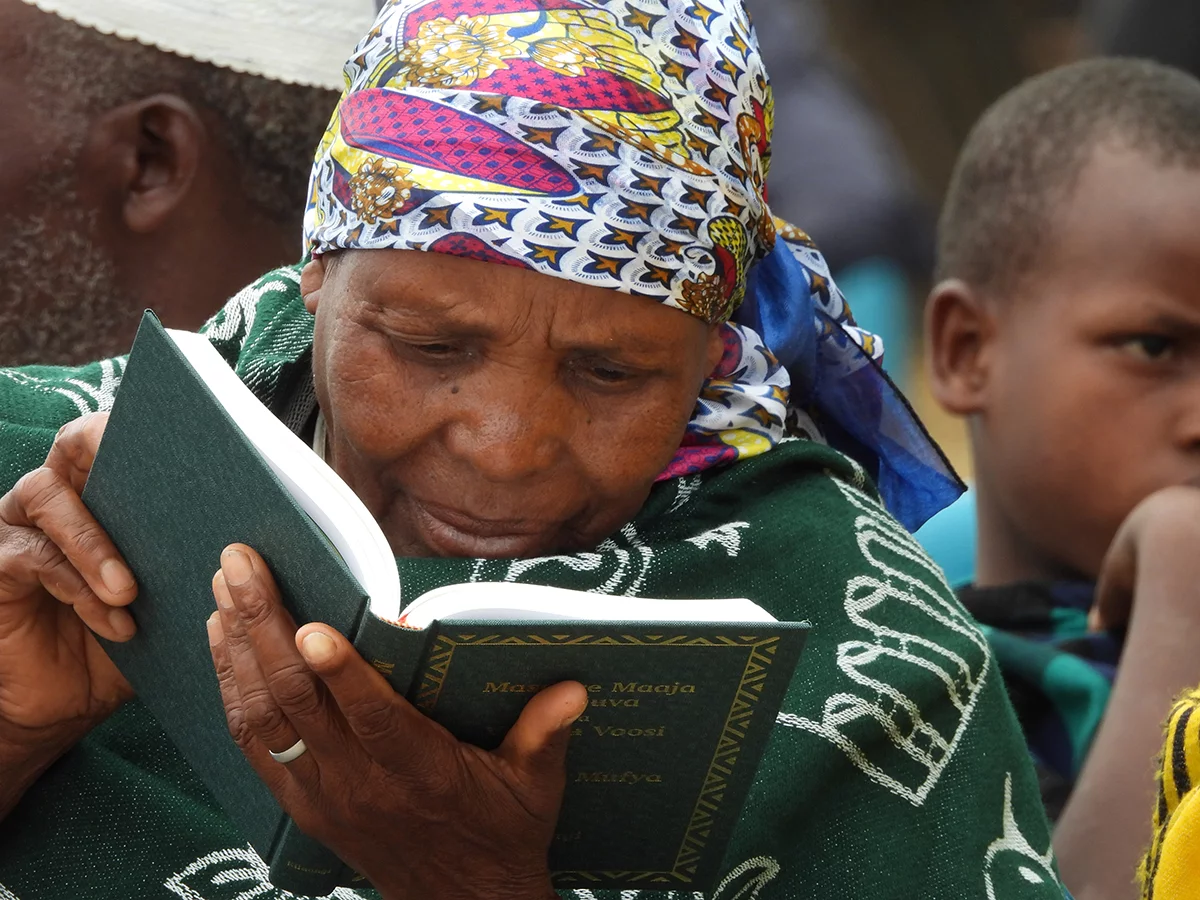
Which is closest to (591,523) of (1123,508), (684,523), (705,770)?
(684,523)

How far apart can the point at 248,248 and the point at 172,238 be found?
0.59 ft

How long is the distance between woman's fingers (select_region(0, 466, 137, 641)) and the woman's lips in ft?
1.51

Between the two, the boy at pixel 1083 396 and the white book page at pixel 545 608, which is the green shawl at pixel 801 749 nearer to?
the white book page at pixel 545 608

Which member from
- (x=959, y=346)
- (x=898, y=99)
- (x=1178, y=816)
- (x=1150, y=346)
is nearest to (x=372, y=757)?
(x=1178, y=816)

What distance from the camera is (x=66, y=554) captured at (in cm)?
219

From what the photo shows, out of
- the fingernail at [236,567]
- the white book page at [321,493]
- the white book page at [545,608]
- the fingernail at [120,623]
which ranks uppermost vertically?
the white book page at [321,493]

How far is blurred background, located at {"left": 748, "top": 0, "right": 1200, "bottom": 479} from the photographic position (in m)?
6.21

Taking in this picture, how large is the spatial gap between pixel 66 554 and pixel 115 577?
0.08 metres

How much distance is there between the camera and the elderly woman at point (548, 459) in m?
2.34

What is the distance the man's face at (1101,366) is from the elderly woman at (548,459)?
124cm

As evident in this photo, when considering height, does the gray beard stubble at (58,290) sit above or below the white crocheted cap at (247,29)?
below

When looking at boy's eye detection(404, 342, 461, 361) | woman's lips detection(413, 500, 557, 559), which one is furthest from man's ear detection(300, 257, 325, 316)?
woman's lips detection(413, 500, 557, 559)

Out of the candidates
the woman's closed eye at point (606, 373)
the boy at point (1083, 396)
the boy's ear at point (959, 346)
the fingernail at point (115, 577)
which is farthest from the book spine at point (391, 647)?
the boy's ear at point (959, 346)

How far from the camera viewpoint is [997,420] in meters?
3.95
